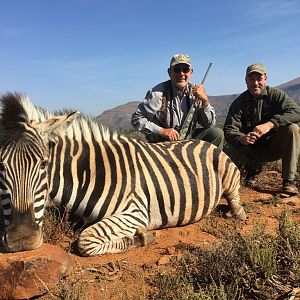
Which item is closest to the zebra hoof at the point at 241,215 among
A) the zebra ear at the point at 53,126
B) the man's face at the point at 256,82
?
the man's face at the point at 256,82

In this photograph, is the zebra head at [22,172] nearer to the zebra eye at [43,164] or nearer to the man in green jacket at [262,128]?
the zebra eye at [43,164]

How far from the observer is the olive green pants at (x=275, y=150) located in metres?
5.74

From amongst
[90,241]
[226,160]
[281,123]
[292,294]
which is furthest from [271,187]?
[292,294]

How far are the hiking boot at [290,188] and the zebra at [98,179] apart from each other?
1181mm

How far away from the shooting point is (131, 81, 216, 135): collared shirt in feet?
18.9

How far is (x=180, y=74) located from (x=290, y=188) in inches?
87.4

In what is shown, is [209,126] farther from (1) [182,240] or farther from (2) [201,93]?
(1) [182,240]

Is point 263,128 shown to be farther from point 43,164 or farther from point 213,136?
Answer: point 43,164

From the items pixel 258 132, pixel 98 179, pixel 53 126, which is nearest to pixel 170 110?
pixel 258 132

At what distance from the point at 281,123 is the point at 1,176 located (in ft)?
13.4

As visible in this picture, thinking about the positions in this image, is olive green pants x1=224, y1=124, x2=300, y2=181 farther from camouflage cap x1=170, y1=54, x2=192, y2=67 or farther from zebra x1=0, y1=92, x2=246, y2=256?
camouflage cap x1=170, y1=54, x2=192, y2=67

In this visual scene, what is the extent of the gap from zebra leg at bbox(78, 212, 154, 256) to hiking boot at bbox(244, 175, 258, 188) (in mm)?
2952

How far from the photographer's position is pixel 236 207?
189 inches

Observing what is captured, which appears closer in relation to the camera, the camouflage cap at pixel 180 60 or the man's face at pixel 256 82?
the camouflage cap at pixel 180 60
